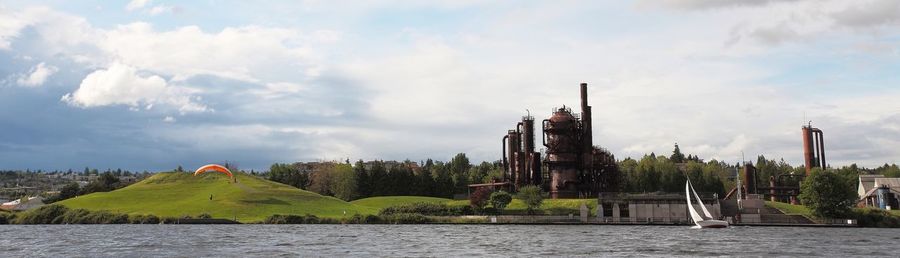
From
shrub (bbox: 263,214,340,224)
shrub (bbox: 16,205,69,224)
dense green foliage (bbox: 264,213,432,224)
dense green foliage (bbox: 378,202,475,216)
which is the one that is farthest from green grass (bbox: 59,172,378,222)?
dense green foliage (bbox: 378,202,475,216)

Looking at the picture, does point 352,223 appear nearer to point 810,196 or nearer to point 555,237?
point 555,237

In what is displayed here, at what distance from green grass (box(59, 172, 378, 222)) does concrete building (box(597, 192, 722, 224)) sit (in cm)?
5205

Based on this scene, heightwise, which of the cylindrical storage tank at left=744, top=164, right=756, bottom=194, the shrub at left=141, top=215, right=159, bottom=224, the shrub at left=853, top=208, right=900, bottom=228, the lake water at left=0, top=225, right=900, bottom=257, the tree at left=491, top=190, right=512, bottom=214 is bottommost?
the lake water at left=0, top=225, right=900, bottom=257

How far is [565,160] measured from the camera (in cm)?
15612

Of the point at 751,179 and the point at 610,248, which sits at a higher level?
the point at 751,179

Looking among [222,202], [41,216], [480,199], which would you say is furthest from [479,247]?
[41,216]

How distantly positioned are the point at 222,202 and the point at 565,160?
7526cm

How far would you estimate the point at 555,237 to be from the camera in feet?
303

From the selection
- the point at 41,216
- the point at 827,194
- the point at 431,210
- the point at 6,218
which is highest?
the point at 827,194

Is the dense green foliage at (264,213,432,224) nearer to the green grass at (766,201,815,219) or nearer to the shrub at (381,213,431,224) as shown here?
the shrub at (381,213,431,224)

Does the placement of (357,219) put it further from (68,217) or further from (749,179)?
(749,179)

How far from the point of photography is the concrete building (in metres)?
137

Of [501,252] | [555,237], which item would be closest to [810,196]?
[555,237]

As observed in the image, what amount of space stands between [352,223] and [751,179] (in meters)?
81.2
